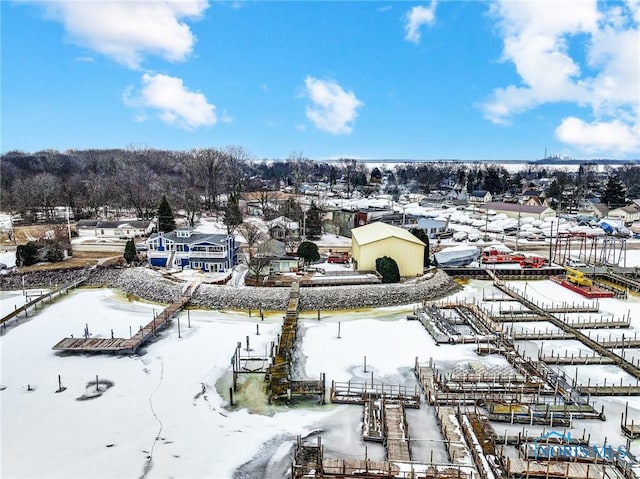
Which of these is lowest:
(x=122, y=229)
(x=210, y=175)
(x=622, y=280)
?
(x=622, y=280)

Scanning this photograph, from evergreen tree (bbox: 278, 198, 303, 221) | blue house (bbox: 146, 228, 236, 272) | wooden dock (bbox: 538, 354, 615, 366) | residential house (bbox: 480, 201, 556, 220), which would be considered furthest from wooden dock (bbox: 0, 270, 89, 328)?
residential house (bbox: 480, 201, 556, 220)

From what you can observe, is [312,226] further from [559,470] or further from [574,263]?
[559,470]

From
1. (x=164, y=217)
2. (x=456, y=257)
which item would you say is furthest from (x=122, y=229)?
(x=456, y=257)

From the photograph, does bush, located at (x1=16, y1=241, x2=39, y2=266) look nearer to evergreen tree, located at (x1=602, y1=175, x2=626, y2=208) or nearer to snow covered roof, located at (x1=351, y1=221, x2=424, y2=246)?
snow covered roof, located at (x1=351, y1=221, x2=424, y2=246)

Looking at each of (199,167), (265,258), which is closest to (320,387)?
(265,258)

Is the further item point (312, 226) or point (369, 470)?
point (312, 226)

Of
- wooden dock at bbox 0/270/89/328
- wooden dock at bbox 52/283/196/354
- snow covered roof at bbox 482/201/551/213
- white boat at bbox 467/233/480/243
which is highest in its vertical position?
snow covered roof at bbox 482/201/551/213

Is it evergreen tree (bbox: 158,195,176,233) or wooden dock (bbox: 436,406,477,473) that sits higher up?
evergreen tree (bbox: 158,195,176,233)
